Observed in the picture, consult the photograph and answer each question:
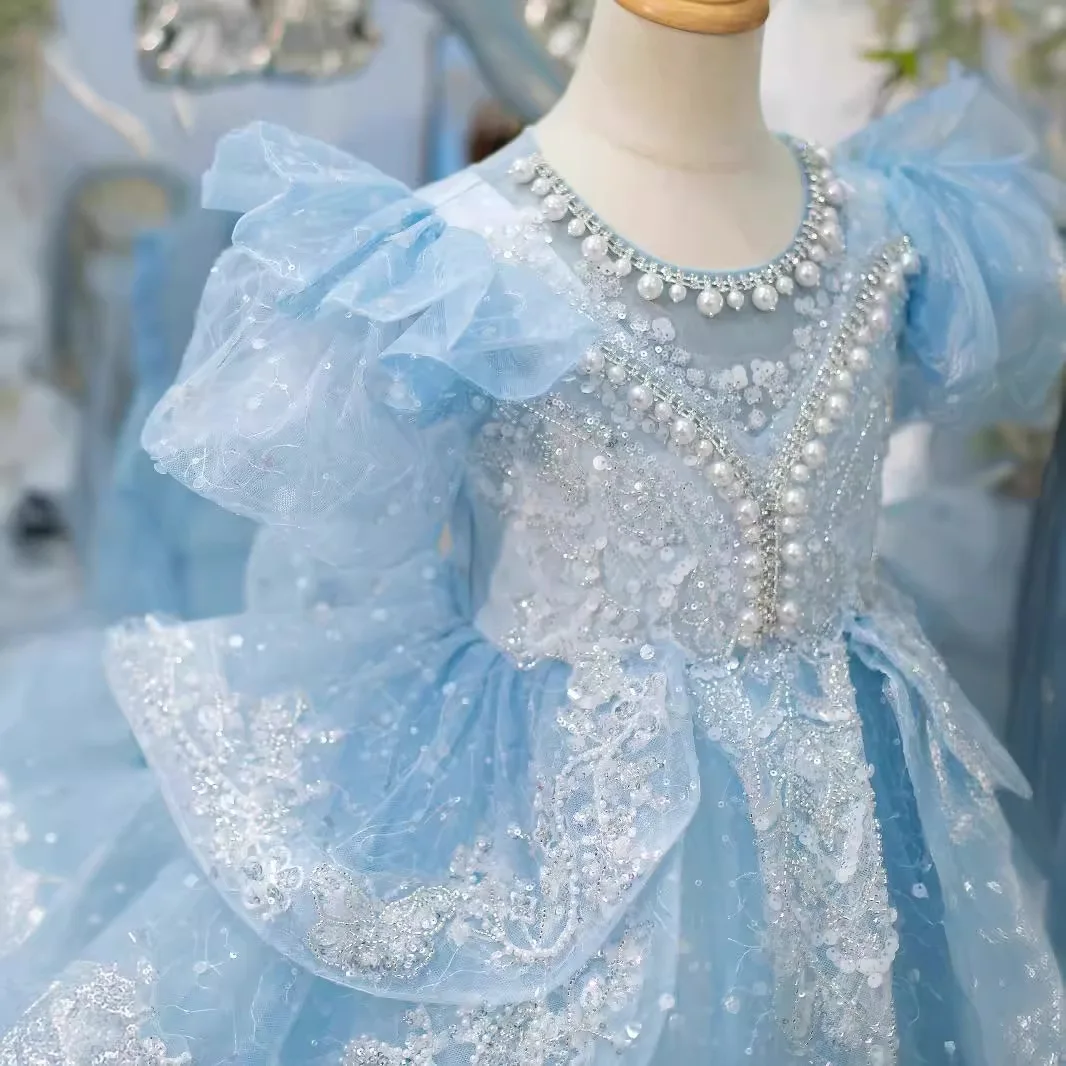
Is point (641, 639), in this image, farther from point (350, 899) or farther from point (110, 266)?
point (110, 266)

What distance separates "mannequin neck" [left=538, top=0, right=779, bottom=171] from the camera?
71cm

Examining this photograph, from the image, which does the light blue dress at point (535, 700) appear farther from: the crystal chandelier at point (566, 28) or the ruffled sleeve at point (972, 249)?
the crystal chandelier at point (566, 28)

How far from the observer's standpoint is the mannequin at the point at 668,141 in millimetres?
720

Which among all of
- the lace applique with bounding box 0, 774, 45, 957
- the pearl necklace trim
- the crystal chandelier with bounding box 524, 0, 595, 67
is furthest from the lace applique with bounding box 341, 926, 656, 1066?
the crystal chandelier with bounding box 524, 0, 595, 67

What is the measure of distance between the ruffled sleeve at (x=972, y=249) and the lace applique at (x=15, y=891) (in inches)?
26.2

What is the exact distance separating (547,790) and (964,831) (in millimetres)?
265

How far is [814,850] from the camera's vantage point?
26.5 inches

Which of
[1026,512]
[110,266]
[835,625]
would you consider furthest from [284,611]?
[1026,512]

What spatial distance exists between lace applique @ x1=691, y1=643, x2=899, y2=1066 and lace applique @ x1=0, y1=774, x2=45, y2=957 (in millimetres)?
406

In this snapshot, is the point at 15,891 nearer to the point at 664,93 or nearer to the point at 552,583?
the point at 552,583

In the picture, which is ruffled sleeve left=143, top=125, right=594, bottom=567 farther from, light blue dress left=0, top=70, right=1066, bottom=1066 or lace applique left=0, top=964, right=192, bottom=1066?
lace applique left=0, top=964, right=192, bottom=1066

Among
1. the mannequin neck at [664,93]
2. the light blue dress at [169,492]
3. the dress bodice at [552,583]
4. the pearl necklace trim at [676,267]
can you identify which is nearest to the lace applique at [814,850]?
the dress bodice at [552,583]

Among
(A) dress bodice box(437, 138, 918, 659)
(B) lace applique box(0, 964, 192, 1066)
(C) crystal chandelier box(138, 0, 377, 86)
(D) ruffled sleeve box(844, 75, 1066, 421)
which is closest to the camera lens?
(B) lace applique box(0, 964, 192, 1066)

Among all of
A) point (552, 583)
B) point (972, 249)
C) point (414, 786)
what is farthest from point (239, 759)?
point (972, 249)
